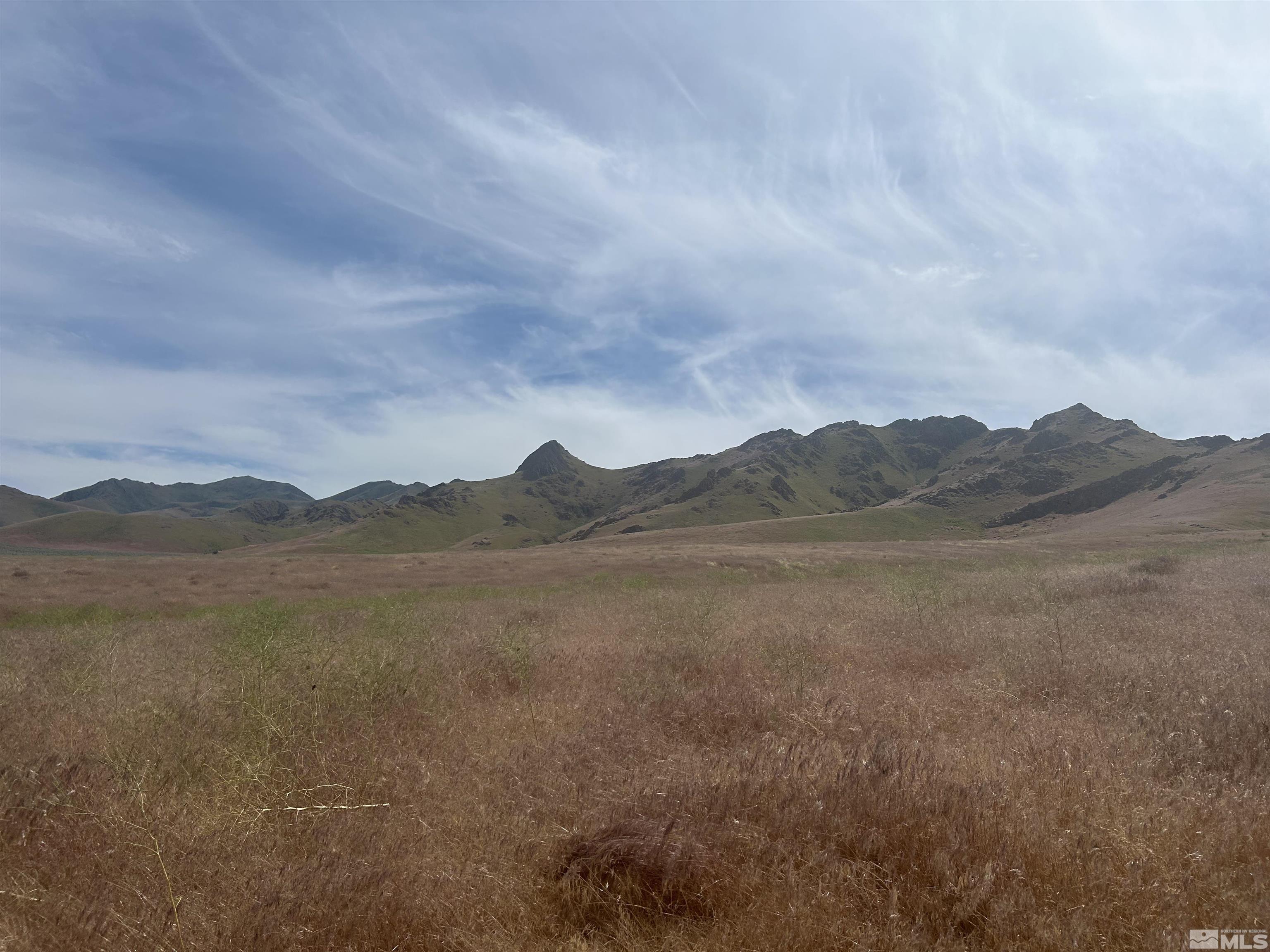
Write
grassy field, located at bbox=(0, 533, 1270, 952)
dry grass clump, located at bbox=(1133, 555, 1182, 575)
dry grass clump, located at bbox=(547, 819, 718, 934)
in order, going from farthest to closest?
dry grass clump, located at bbox=(1133, 555, 1182, 575) < dry grass clump, located at bbox=(547, 819, 718, 934) < grassy field, located at bbox=(0, 533, 1270, 952)

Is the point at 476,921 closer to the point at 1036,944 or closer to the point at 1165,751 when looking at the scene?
the point at 1036,944

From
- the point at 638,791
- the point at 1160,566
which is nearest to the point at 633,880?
the point at 638,791

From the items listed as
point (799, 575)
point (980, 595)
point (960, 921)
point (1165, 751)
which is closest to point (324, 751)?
point (960, 921)

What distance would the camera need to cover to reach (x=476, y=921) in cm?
330

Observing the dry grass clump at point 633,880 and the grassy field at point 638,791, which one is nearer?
the grassy field at point 638,791

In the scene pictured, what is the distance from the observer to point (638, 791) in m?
4.52

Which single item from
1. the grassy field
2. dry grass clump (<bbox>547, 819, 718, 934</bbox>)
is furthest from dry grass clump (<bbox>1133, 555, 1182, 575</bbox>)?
dry grass clump (<bbox>547, 819, 718, 934</bbox>)

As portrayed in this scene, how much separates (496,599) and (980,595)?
48.6ft

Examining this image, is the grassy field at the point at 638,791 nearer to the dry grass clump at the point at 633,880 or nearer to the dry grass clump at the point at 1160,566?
the dry grass clump at the point at 633,880

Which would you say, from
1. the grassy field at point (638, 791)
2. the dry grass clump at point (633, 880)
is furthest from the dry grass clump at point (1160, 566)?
the dry grass clump at point (633, 880)

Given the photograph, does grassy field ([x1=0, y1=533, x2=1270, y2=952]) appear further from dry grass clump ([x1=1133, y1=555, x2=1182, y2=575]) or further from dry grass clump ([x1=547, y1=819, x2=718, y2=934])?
dry grass clump ([x1=1133, y1=555, x2=1182, y2=575])

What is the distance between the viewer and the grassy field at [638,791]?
129 inches

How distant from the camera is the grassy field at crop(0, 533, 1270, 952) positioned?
3.27 m

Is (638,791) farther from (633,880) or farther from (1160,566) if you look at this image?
(1160,566)
